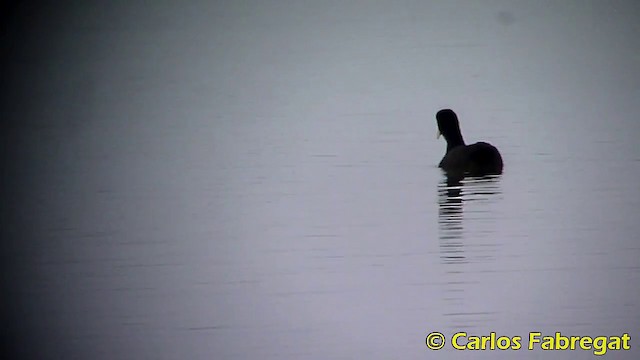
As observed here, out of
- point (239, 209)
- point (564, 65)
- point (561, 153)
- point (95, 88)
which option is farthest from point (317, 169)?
point (564, 65)

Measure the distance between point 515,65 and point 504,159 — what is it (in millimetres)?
1819

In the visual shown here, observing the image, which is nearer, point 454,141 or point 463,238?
point 463,238

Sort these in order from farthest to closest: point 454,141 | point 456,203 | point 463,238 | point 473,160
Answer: point 454,141
point 473,160
point 456,203
point 463,238

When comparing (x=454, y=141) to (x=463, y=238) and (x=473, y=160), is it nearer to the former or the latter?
(x=473, y=160)

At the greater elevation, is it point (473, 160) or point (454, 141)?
point (454, 141)

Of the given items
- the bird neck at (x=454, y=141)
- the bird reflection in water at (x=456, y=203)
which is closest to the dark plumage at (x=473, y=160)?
the bird reflection in water at (x=456, y=203)

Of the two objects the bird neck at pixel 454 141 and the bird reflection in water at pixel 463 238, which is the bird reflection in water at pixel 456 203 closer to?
the bird reflection in water at pixel 463 238

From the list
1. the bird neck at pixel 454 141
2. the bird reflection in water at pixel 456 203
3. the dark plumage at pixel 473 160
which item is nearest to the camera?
the bird reflection in water at pixel 456 203

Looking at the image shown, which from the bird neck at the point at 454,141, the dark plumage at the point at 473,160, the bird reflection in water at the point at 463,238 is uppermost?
the bird neck at the point at 454,141

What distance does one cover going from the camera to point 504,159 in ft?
14.6

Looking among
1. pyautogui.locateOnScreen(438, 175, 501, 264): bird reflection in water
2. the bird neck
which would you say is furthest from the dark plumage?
the bird neck

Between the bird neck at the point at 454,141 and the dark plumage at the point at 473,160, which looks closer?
the dark plumage at the point at 473,160

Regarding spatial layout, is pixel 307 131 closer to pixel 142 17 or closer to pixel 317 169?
pixel 317 169

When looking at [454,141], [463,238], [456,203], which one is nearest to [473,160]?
[454,141]
